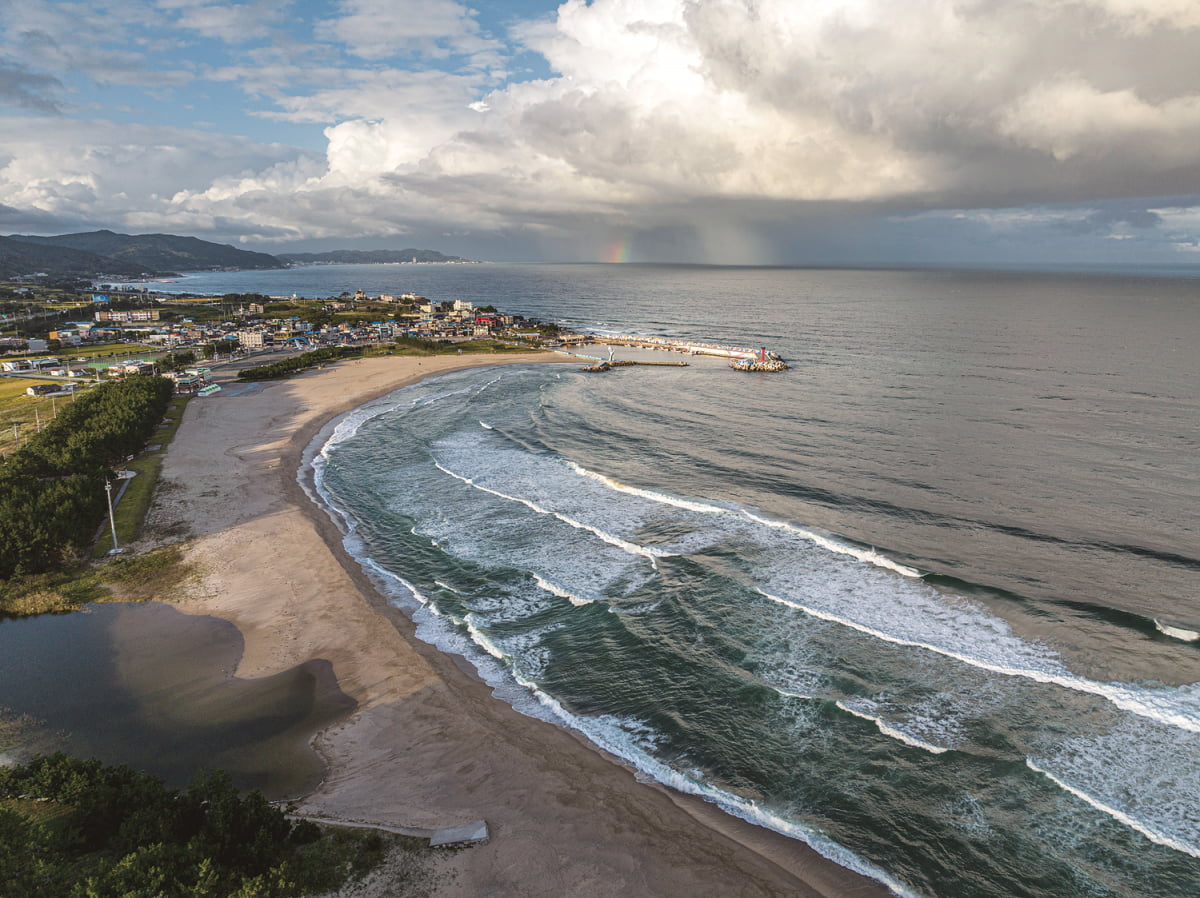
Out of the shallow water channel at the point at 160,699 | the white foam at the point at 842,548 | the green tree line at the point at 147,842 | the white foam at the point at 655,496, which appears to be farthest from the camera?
the white foam at the point at 655,496

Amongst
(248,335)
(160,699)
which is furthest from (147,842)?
(248,335)

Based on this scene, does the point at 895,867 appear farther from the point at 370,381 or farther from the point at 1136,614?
the point at 370,381

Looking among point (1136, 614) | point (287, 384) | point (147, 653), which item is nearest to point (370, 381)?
point (287, 384)

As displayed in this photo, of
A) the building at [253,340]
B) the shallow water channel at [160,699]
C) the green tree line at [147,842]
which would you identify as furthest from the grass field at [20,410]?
the green tree line at [147,842]

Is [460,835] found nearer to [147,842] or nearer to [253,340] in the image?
[147,842]

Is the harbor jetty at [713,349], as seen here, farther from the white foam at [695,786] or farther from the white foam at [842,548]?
the white foam at [695,786]

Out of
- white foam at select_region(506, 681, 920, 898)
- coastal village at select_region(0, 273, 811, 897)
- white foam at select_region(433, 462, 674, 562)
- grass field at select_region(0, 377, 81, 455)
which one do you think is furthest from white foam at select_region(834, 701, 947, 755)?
grass field at select_region(0, 377, 81, 455)
